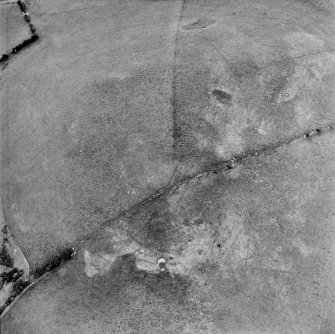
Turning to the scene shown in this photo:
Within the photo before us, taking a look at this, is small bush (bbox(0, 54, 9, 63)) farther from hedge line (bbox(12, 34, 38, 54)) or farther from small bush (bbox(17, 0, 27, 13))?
small bush (bbox(17, 0, 27, 13))

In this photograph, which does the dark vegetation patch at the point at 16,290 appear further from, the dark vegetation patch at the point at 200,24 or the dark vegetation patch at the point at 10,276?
the dark vegetation patch at the point at 200,24

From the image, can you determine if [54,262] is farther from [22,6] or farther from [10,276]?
[22,6]

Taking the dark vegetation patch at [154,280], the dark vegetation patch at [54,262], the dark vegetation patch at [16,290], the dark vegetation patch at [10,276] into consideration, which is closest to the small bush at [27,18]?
the dark vegetation patch at [54,262]

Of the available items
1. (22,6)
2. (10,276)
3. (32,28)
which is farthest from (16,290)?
(22,6)

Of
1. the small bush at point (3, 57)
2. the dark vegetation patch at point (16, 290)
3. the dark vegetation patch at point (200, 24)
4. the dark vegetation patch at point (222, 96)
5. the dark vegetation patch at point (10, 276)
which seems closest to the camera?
the dark vegetation patch at point (16, 290)

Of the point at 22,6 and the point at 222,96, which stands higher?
the point at 22,6

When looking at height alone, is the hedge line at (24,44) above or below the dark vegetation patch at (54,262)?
above

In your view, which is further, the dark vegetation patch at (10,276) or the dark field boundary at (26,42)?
the dark field boundary at (26,42)
